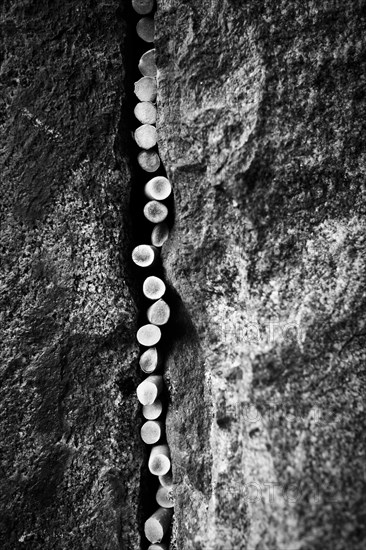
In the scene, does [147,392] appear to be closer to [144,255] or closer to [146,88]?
[144,255]

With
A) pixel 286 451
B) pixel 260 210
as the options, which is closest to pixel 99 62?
pixel 260 210

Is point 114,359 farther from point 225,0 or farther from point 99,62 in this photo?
point 225,0

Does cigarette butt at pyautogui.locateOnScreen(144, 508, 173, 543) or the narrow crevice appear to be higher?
the narrow crevice

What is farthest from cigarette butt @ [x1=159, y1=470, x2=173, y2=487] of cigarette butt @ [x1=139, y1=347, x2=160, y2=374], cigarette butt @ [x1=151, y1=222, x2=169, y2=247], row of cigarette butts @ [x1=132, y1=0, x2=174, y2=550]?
cigarette butt @ [x1=151, y1=222, x2=169, y2=247]

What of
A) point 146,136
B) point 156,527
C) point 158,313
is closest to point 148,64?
point 146,136

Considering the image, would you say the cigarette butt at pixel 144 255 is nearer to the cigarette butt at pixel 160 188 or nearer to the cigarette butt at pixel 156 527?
the cigarette butt at pixel 160 188

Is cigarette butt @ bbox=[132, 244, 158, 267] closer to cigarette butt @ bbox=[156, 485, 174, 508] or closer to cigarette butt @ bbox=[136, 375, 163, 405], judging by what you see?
A: cigarette butt @ bbox=[136, 375, 163, 405]
